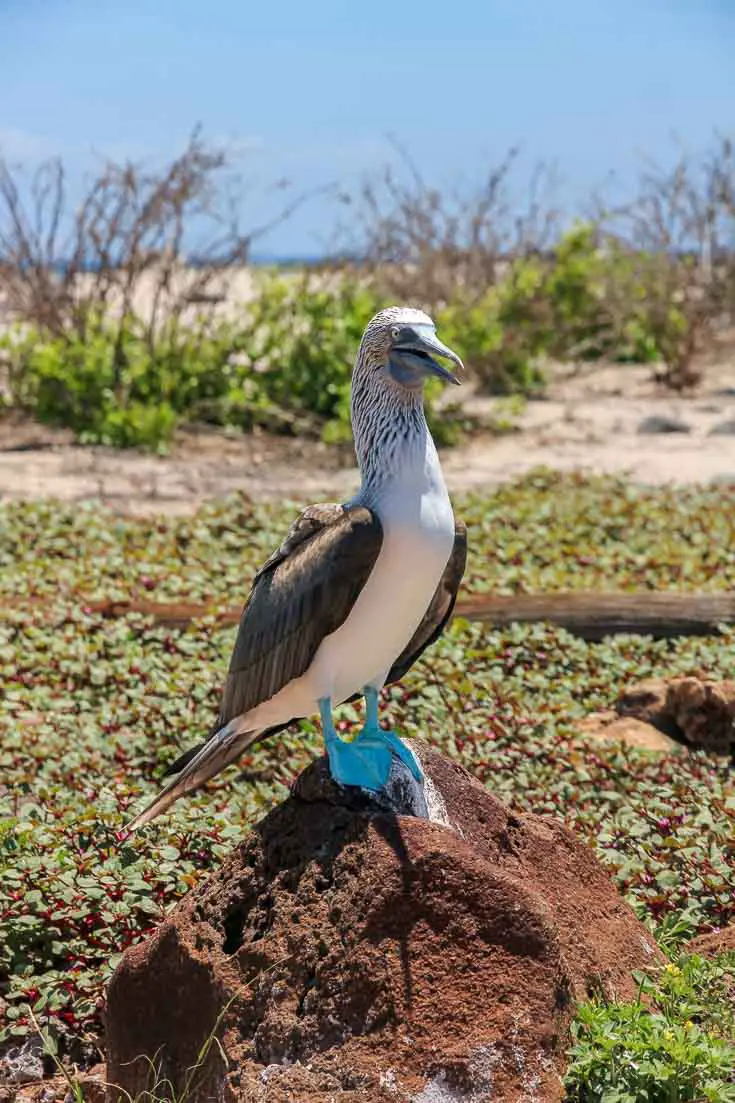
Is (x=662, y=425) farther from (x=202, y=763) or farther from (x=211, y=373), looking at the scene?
(x=202, y=763)

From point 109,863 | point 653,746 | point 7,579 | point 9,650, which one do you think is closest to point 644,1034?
point 109,863

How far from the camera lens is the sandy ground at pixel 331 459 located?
32.7ft

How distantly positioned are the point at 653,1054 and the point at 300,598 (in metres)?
1.28

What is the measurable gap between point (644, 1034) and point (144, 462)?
8.37 metres

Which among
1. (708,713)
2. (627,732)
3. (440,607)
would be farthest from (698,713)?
(440,607)

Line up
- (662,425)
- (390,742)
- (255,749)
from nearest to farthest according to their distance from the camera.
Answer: (390,742) < (255,749) < (662,425)

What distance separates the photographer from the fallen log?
648 centimetres

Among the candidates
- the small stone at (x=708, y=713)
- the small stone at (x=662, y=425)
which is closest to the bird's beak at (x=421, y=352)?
the small stone at (x=708, y=713)

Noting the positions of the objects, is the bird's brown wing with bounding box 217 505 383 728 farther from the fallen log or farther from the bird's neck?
the fallen log

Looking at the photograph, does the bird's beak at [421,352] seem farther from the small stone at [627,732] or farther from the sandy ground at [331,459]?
the sandy ground at [331,459]

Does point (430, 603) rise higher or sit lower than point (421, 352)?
lower

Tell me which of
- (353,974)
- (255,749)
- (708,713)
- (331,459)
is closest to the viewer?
(353,974)

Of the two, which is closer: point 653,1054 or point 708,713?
point 653,1054

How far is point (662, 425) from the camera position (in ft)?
43.0
